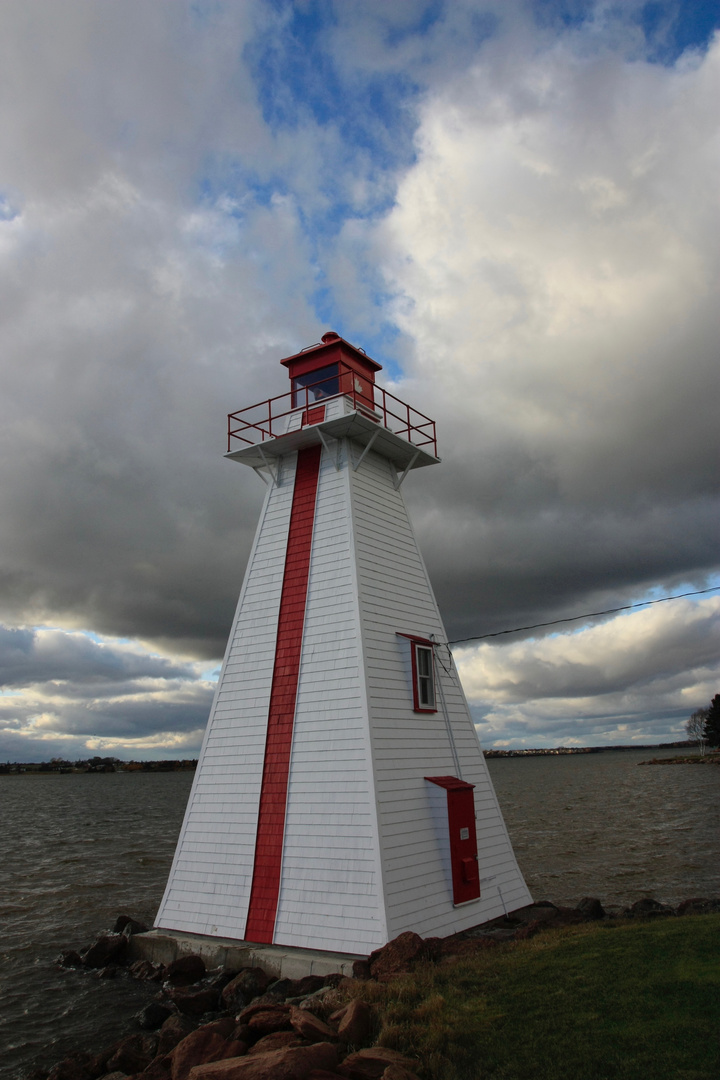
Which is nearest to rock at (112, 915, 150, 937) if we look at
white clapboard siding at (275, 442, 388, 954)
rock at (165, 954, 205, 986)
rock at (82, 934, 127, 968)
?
rock at (82, 934, 127, 968)

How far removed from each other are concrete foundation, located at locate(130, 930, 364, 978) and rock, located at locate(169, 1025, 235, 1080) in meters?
2.49

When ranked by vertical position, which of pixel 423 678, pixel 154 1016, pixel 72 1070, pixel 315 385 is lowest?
pixel 72 1070

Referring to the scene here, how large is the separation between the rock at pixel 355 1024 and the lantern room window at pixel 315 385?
1146 cm

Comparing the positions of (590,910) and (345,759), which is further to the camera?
(590,910)

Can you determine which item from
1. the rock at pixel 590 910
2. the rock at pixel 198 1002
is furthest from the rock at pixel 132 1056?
the rock at pixel 590 910

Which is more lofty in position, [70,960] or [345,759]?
[345,759]

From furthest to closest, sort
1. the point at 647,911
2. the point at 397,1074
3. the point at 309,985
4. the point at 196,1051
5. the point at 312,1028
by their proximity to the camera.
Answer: the point at 647,911
the point at 309,985
the point at 196,1051
the point at 312,1028
the point at 397,1074

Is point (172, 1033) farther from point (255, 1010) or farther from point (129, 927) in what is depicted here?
point (129, 927)

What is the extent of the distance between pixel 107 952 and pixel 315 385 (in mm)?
12295

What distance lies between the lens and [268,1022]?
826cm

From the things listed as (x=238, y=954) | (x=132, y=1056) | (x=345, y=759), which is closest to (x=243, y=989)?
(x=238, y=954)

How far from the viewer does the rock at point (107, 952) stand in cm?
1366

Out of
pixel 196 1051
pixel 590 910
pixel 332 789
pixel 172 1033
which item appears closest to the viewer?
pixel 196 1051

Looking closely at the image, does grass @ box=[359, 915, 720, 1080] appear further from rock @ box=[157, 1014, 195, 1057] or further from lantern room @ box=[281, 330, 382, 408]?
lantern room @ box=[281, 330, 382, 408]
